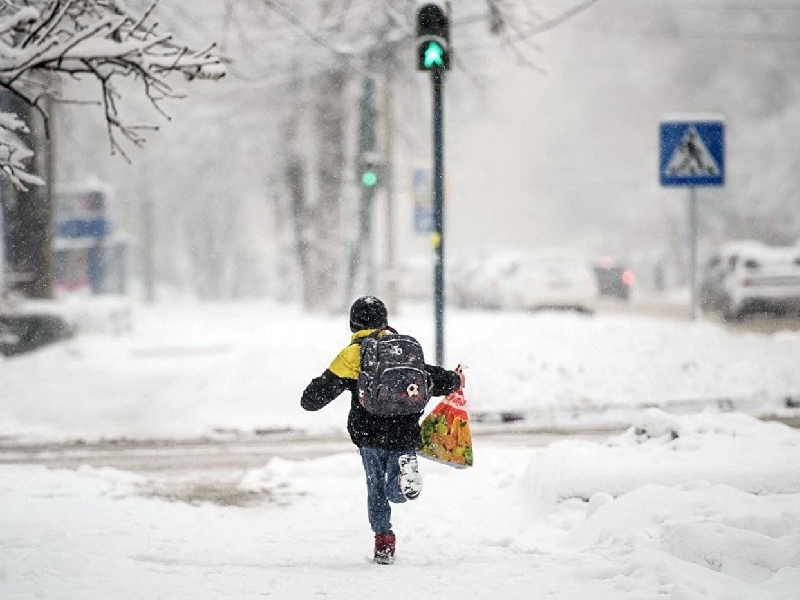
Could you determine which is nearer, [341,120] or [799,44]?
[341,120]

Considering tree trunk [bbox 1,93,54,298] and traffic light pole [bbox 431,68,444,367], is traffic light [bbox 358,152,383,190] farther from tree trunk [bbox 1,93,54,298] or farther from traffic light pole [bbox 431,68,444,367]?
tree trunk [bbox 1,93,54,298]

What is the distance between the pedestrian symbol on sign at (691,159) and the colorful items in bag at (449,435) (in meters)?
7.73

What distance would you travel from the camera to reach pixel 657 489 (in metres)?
6.39

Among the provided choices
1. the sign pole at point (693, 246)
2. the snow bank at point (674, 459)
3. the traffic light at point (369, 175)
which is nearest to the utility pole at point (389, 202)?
the traffic light at point (369, 175)

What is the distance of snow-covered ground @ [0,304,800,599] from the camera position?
5214 millimetres

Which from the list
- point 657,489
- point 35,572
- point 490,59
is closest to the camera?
point 35,572

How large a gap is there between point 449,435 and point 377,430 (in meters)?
0.58

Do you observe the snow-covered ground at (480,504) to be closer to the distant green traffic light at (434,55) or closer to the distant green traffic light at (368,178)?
the distant green traffic light at (368,178)

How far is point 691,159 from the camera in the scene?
12.9 meters

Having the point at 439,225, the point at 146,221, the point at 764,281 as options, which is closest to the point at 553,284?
the point at 764,281

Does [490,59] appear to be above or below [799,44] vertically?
below

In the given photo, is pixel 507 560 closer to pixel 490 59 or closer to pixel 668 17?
pixel 490 59

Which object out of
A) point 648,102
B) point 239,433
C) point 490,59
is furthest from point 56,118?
point 648,102

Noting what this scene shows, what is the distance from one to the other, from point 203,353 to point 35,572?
47.1ft
